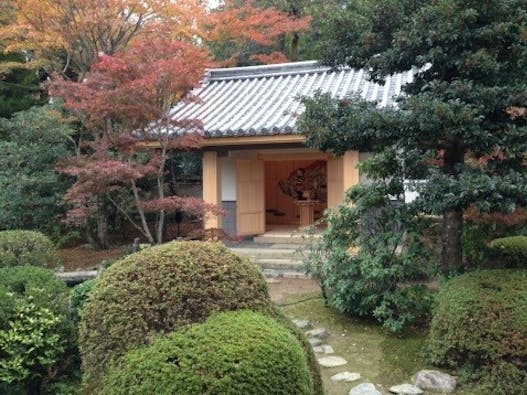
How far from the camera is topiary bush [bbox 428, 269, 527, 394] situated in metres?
4.02

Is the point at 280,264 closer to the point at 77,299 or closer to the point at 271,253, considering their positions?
the point at 271,253

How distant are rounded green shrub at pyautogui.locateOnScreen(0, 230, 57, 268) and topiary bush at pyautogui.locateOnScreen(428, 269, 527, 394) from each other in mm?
5861

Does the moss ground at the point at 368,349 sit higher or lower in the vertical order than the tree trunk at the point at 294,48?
lower

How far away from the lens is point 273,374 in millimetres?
2766

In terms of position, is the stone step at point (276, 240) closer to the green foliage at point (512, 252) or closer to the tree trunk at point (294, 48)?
the green foliage at point (512, 252)

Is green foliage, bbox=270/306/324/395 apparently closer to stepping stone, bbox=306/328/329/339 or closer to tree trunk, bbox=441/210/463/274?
stepping stone, bbox=306/328/329/339

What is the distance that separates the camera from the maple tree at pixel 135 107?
7867mm

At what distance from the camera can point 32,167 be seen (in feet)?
32.5

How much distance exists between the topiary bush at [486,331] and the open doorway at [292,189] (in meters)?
8.77

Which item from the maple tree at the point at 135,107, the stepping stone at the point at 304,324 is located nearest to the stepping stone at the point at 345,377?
the stepping stone at the point at 304,324

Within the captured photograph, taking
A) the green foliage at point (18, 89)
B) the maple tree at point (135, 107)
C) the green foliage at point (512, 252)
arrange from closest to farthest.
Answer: the green foliage at point (512, 252), the maple tree at point (135, 107), the green foliage at point (18, 89)

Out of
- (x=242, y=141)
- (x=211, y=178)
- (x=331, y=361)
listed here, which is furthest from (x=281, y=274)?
(x=331, y=361)

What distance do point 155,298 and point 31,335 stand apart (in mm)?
1633

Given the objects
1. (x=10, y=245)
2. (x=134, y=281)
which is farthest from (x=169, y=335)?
(x=10, y=245)
